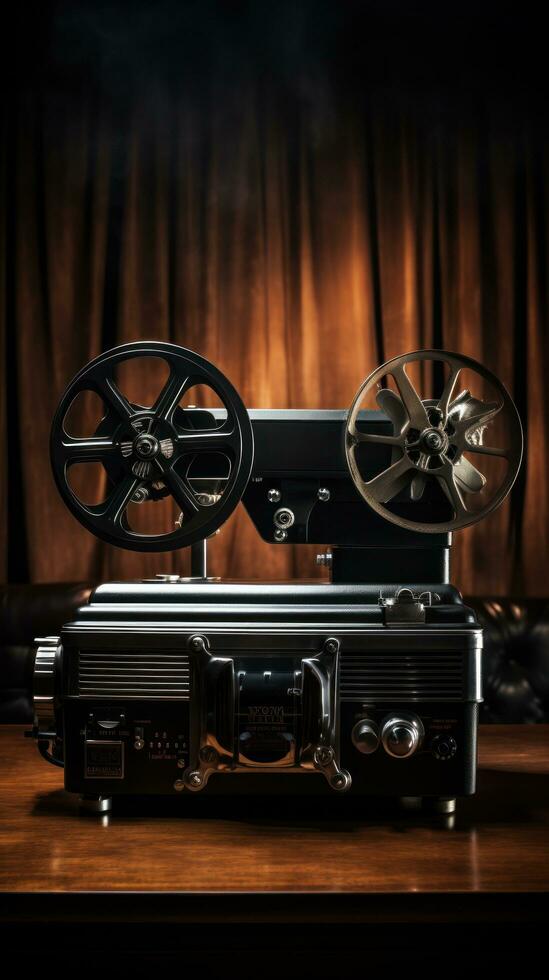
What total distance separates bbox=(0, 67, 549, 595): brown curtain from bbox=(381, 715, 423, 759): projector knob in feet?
5.43

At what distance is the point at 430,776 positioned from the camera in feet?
3.82

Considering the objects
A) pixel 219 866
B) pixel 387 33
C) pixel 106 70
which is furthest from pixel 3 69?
pixel 219 866

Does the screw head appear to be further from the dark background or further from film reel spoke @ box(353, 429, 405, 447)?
the dark background

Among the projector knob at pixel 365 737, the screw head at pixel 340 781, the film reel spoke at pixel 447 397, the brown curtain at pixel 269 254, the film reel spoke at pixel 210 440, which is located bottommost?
the screw head at pixel 340 781

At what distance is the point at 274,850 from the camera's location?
108 centimetres

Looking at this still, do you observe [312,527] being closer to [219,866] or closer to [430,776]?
[430,776]

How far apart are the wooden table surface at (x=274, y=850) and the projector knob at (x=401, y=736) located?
0.32ft

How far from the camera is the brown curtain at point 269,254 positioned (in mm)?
2832

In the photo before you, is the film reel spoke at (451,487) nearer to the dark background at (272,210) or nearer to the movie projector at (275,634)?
the movie projector at (275,634)

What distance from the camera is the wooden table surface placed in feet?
3.17

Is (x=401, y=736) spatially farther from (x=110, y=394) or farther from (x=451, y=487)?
(x=110, y=394)

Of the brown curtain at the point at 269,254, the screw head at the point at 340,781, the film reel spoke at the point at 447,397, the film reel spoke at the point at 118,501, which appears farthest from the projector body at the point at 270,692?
the brown curtain at the point at 269,254

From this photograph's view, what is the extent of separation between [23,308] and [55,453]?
1689 millimetres

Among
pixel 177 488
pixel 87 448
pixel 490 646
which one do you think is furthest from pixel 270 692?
pixel 490 646
